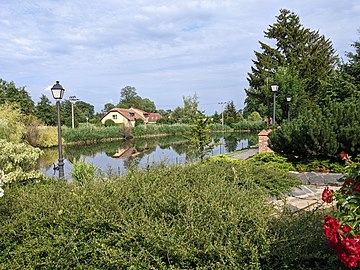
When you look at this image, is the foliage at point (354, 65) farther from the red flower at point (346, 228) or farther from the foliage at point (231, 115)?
the foliage at point (231, 115)

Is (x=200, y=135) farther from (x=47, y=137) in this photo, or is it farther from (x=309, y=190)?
(x=47, y=137)

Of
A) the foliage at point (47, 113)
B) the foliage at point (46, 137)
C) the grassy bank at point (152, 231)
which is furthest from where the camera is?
the foliage at point (47, 113)

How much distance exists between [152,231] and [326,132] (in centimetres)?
633

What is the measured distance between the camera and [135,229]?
2.68m

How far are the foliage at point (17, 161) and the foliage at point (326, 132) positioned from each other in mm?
6449

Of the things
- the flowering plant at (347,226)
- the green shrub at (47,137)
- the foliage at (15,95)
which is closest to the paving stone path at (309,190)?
the flowering plant at (347,226)

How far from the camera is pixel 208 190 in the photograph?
3404 millimetres

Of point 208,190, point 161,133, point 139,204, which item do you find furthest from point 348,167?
point 161,133

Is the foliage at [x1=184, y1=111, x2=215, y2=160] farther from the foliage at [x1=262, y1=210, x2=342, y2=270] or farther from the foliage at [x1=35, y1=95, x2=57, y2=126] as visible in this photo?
the foliage at [x1=35, y1=95, x2=57, y2=126]

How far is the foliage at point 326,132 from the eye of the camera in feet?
24.4

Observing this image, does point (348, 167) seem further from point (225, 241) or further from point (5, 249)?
point (5, 249)

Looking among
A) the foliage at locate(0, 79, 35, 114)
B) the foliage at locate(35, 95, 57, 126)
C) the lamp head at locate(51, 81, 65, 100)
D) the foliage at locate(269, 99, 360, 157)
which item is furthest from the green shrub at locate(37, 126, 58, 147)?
the foliage at locate(269, 99, 360, 157)

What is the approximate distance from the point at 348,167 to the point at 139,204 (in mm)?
2133

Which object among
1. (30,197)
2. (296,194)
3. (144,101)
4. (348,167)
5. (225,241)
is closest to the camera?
(348,167)
